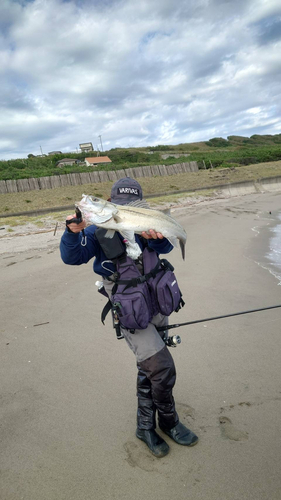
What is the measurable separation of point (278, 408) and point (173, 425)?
3.48 feet

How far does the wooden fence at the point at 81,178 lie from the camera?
26344 mm

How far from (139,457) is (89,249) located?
6.09 feet

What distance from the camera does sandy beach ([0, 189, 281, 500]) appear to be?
2623 millimetres

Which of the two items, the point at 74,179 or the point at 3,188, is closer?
the point at 3,188

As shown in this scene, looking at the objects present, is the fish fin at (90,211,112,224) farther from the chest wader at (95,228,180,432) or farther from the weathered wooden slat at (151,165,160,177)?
the weathered wooden slat at (151,165,160,177)

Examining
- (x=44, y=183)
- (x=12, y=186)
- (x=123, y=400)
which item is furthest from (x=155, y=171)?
(x=123, y=400)

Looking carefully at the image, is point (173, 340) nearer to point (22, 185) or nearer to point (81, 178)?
point (22, 185)

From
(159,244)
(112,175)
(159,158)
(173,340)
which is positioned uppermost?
(159,158)

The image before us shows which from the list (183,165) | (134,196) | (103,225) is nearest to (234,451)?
(103,225)

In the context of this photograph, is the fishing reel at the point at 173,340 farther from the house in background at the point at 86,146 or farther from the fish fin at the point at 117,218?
the house in background at the point at 86,146

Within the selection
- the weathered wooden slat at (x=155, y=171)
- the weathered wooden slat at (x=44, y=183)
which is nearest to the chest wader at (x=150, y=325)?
the weathered wooden slat at (x=44, y=183)

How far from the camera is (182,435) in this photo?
298cm

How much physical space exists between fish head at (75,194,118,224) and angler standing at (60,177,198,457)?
0.11 metres

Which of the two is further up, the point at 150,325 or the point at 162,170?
the point at 162,170
